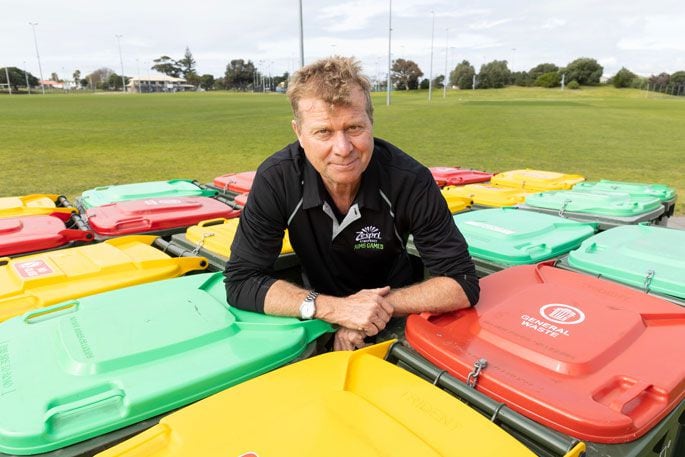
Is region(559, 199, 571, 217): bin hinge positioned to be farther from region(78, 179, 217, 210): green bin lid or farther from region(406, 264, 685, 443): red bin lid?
region(78, 179, 217, 210): green bin lid

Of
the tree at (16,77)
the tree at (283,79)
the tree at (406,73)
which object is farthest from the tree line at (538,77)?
the tree at (16,77)

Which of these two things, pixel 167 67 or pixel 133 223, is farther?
pixel 167 67

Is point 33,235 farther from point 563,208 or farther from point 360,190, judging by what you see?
point 563,208

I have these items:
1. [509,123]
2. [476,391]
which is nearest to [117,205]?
[476,391]

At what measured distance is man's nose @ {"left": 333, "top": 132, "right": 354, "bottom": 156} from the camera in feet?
6.01

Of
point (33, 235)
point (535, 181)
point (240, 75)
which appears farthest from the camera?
point (240, 75)

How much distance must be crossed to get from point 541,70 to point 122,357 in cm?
8980

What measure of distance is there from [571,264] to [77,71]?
411 feet

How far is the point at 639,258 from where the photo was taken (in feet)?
A: 7.80

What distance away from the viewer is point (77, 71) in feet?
344

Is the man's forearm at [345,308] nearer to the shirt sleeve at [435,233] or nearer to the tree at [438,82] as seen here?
the shirt sleeve at [435,233]

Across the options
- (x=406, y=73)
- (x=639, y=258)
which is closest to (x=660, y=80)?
(x=406, y=73)

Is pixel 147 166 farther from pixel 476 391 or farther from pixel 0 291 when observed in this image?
pixel 476 391

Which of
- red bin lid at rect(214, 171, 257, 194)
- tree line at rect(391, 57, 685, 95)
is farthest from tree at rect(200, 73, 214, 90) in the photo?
red bin lid at rect(214, 171, 257, 194)
